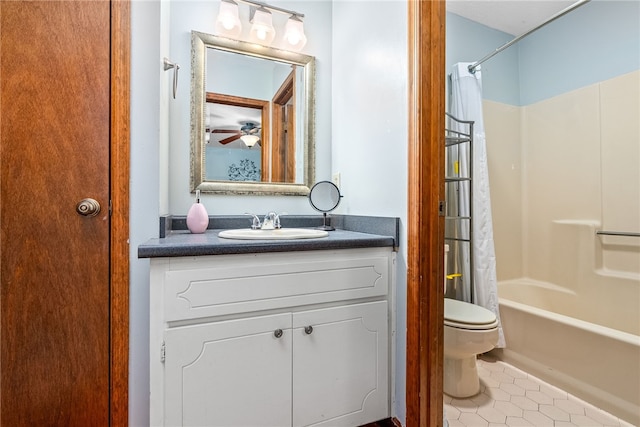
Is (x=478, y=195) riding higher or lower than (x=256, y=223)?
higher

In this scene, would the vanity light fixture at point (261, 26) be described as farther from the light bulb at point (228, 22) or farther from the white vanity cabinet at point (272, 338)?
the white vanity cabinet at point (272, 338)

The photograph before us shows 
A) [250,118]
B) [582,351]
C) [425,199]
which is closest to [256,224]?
[250,118]

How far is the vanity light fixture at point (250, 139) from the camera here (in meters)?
1.59

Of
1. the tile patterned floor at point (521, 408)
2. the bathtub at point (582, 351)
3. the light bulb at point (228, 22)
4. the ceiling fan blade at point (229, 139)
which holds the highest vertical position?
the light bulb at point (228, 22)

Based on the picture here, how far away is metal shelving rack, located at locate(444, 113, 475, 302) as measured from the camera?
1900 mm

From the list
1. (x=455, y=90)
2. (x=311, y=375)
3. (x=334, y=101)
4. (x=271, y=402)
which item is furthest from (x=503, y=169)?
(x=271, y=402)

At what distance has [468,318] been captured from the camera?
1.44 m

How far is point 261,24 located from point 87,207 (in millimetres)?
1321

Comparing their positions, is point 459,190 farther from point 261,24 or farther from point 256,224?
point 261,24

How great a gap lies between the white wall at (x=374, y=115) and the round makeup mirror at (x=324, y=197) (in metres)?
0.07

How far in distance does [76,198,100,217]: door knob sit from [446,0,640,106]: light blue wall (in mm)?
2316

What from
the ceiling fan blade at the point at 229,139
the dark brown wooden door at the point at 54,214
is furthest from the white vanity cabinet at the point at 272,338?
the ceiling fan blade at the point at 229,139

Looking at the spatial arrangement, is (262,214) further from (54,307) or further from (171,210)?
(54,307)

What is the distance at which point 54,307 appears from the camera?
0.92 m
